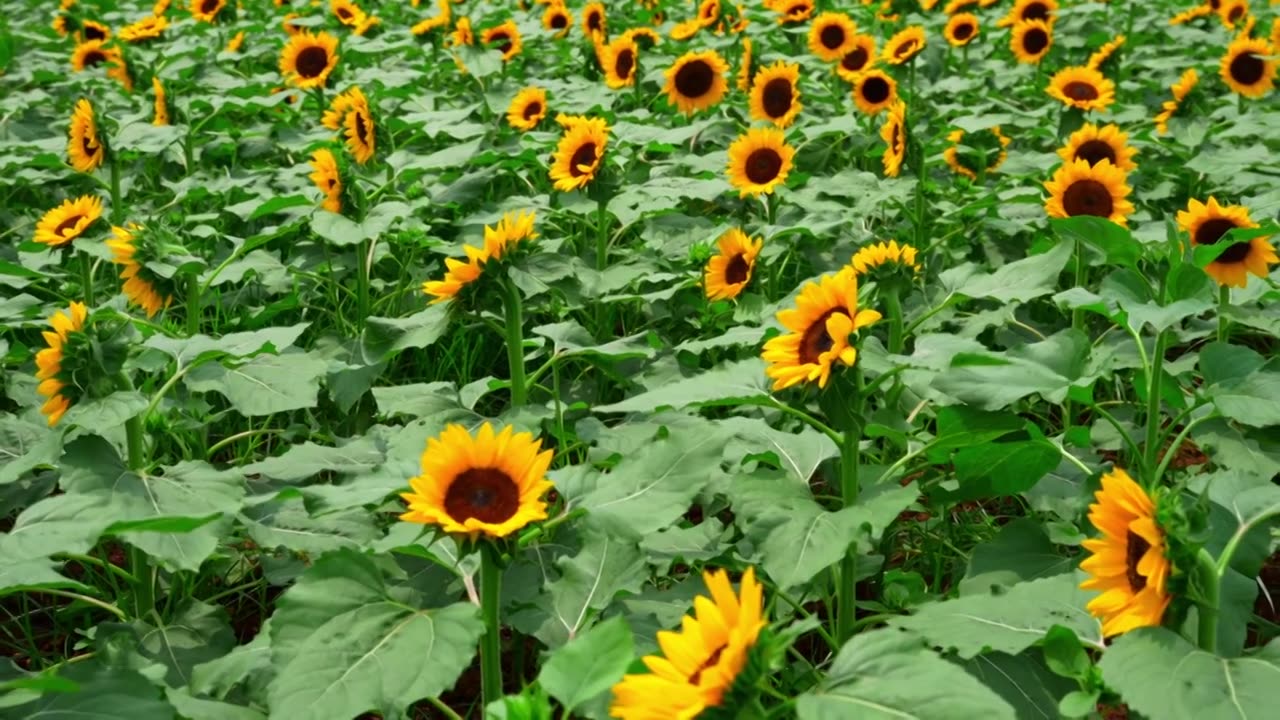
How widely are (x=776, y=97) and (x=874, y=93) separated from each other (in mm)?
477

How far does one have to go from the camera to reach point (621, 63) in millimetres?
5141

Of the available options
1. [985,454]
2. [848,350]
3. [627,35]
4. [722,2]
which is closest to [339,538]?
[848,350]

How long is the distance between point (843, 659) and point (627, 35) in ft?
14.4

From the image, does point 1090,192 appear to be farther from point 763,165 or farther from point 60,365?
point 60,365

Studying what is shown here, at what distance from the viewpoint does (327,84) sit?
5.04m

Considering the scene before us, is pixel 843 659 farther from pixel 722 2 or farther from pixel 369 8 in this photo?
pixel 369 8

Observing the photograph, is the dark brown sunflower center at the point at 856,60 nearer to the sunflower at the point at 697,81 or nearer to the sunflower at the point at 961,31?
the sunflower at the point at 697,81

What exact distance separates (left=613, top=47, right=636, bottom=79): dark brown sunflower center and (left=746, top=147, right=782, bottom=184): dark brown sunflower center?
173 centimetres

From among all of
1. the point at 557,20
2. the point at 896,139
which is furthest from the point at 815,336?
the point at 557,20

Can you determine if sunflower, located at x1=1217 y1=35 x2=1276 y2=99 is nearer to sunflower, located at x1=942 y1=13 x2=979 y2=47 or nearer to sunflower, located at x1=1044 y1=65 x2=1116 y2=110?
sunflower, located at x1=1044 y1=65 x2=1116 y2=110

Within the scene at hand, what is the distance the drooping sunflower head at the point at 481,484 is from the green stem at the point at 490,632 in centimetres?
Answer: 7

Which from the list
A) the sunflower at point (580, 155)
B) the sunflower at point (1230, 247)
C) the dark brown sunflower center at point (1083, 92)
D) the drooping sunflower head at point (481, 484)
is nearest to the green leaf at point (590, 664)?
the drooping sunflower head at point (481, 484)

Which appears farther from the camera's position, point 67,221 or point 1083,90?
point 1083,90

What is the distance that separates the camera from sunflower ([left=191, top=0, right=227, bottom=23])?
6.50 metres
